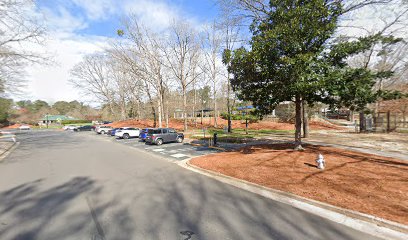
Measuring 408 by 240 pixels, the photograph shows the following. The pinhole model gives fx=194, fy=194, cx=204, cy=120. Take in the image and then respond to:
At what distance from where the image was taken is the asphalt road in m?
4.06

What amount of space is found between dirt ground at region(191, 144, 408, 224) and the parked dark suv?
8117 millimetres

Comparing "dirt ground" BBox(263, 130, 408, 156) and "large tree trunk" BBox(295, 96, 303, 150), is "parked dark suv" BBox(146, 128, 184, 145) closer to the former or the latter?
"dirt ground" BBox(263, 130, 408, 156)

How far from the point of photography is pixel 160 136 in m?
18.0

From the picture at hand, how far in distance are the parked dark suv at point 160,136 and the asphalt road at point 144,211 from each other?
9.40 m

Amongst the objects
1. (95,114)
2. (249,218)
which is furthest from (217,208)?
(95,114)

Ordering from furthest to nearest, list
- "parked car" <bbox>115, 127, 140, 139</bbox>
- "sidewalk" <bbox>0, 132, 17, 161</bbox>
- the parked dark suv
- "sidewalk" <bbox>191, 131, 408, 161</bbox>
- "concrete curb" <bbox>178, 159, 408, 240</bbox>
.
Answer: "parked car" <bbox>115, 127, 140, 139</bbox>, the parked dark suv, "sidewalk" <bbox>0, 132, 17, 161</bbox>, "sidewalk" <bbox>191, 131, 408, 161</bbox>, "concrete curb" <bbox>178, 159, 408, 240</bbox>

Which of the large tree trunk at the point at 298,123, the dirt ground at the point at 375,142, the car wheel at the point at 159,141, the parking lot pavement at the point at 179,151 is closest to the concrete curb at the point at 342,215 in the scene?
the large tree trunk at the point at 298,123

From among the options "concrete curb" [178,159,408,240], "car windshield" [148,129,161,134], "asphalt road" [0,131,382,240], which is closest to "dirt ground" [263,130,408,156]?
"concrete curb" [178,159,408,240]

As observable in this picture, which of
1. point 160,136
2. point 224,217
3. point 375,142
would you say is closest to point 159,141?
point 160,136

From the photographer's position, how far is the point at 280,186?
21.3ft

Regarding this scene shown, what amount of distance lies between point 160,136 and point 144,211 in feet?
43.4

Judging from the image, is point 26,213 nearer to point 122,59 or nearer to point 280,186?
point 280,186

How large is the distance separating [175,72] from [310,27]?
2244cm

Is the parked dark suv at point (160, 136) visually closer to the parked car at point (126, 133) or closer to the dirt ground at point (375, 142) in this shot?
the parked car at point (126, 133)
